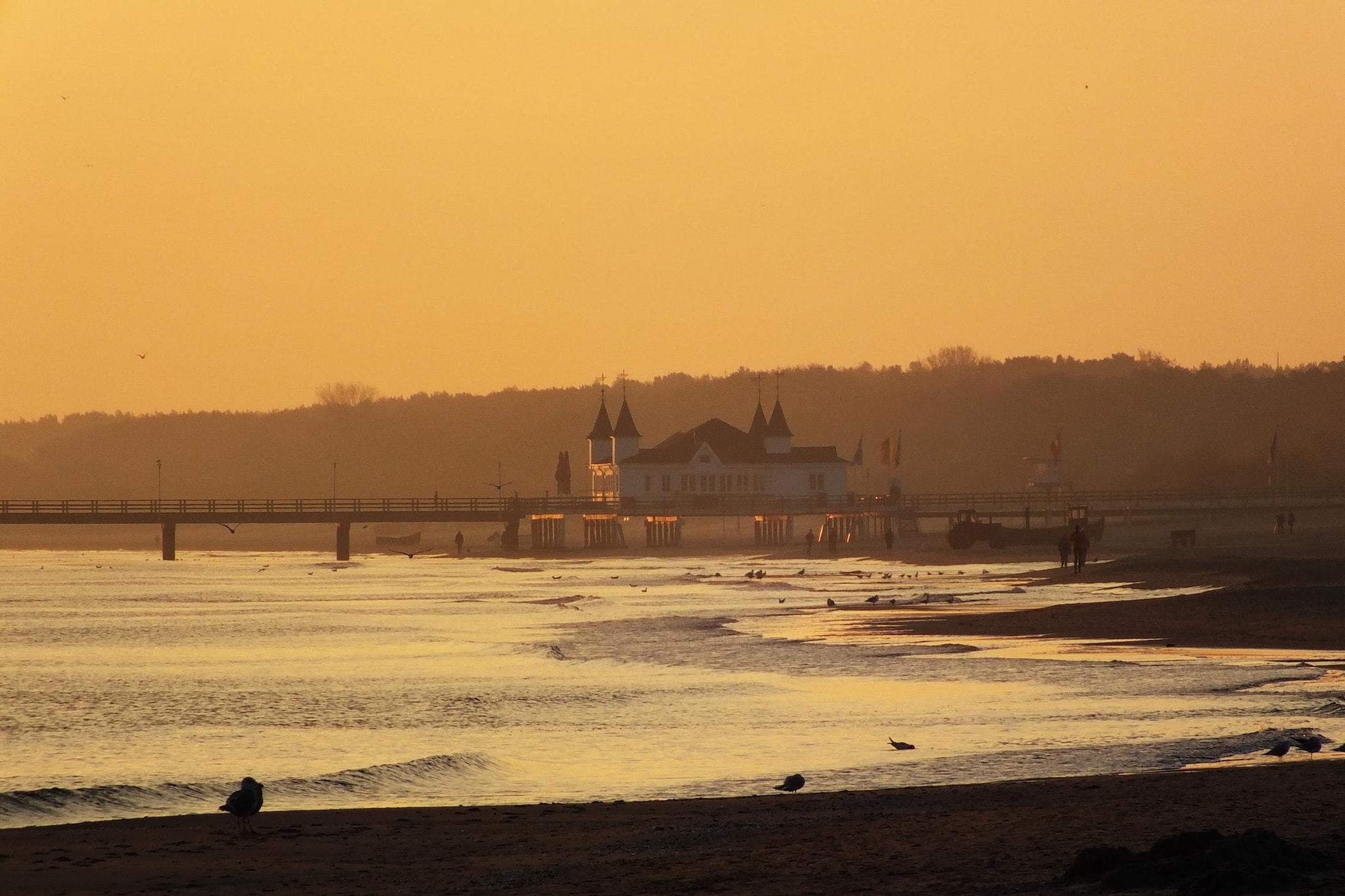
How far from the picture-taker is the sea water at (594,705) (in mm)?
18641

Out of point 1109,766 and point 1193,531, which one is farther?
point 1193,531

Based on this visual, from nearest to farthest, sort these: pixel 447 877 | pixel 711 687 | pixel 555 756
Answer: pixel 447 877 < pixel 555 756 < pixel 711 687

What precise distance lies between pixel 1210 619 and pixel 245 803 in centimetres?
2693

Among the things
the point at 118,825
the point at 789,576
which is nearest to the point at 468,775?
the point at 118,825

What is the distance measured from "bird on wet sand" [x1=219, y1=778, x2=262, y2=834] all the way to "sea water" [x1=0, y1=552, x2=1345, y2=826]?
2.56 meters

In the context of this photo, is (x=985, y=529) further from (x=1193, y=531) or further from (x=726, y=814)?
(x=726, y=814)

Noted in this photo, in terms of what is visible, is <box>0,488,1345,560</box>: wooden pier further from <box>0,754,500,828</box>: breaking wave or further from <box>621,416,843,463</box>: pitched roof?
<box>0,754,500,828</box>: breaking wave

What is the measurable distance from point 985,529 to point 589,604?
41.2 metres

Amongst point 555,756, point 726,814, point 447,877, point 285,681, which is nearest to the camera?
point 447,877

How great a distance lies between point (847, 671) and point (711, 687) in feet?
9.76

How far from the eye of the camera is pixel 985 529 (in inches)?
3617

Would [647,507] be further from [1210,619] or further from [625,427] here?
[1210,619]

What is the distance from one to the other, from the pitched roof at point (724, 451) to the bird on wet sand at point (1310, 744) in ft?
328

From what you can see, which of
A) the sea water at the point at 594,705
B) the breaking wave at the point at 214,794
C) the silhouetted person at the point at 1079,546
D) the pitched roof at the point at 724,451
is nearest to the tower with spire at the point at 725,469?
the pitched roof at the point at 724,451
